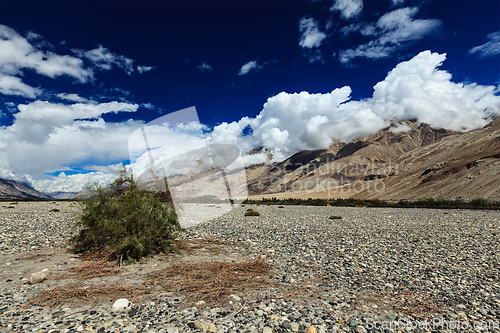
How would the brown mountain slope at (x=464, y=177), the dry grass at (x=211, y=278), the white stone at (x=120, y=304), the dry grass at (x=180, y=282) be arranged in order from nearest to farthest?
1. the white stone at (x=120, y=304)
2. the dry grass at (x=180, y=282)
3. the dry grass at (x=211, y=278)
4. the brown mountain slope at (x=464, y=177)

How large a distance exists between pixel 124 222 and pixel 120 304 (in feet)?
14.8

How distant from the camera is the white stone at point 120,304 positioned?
520cm

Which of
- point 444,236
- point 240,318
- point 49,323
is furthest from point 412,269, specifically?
→ point 49,323

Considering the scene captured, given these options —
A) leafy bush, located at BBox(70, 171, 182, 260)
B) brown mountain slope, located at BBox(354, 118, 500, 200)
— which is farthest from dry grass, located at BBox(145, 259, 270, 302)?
brown mountain slope, located at BBox(354, 118, 500, 200)

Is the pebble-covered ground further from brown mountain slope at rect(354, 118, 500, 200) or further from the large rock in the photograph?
brown mountain slope at rect(354, 118, 500, 200)

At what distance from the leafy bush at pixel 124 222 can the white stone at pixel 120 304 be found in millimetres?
3439

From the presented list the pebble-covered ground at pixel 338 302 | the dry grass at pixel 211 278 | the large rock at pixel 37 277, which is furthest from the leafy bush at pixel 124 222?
the pebble-covered ground at pixel 338 302

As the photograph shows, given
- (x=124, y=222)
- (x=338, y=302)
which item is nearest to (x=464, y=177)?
(x=338, y=302)

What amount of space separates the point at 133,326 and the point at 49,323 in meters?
1.62

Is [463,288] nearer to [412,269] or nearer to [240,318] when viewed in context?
[412,269]

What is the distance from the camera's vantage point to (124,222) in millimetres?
9180

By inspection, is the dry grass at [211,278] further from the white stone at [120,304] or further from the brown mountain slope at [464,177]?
the brown mountain slope at [464,177]

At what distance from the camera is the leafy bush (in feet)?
28.9

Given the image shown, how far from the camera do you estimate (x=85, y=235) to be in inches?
384
